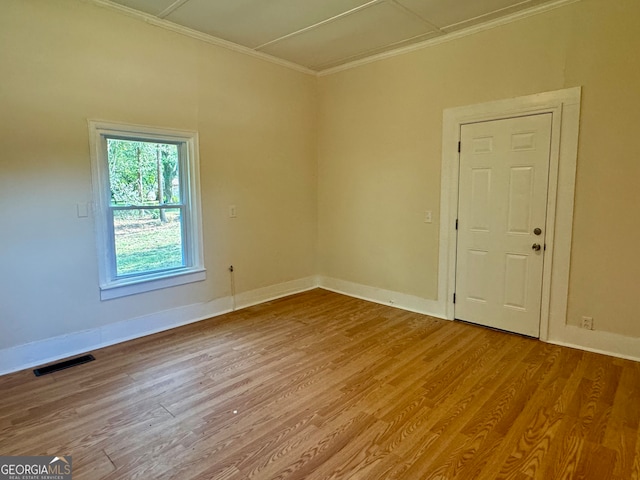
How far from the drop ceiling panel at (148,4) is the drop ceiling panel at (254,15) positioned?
11 cm

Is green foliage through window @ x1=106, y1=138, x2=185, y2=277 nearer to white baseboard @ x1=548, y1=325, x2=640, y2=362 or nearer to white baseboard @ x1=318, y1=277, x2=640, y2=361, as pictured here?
white baseboard @ x1=318, y1=277, x2=640, y2=361

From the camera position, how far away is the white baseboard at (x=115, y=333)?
294cm

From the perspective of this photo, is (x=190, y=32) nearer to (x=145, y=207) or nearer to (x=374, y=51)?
(x=145, y=207)

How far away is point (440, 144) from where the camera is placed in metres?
3.95

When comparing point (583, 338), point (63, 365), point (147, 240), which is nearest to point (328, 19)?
point (147, 240)

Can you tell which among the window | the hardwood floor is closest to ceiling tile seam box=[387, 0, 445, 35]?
the window

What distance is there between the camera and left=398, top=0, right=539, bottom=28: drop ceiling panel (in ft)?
10.2

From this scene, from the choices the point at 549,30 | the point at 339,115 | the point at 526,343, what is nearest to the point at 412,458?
the point at 526,343

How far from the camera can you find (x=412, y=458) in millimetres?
1946

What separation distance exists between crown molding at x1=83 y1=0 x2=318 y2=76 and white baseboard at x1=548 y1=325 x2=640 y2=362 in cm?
433

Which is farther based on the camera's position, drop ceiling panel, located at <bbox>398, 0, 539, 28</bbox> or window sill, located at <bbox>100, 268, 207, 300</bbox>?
window sill, located at <bbox>100, 268, 207, 300</bbox>

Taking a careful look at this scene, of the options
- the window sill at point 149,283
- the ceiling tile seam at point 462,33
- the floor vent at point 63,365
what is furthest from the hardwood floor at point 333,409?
the ceiling tile seam at point 462,33

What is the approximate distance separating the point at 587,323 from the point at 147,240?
14.0 feet

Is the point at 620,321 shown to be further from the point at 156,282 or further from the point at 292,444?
the point at 156,282
